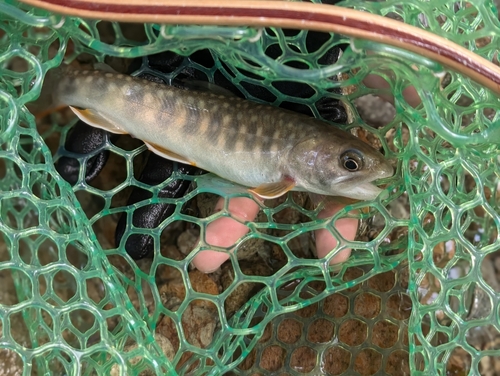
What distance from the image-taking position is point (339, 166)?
1633mm

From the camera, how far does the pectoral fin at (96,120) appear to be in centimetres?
179

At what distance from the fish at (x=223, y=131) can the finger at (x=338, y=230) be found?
13 cm

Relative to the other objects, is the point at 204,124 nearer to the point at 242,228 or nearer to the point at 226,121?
the point at 226,121

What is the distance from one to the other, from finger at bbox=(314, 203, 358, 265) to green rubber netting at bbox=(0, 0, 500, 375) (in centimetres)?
3

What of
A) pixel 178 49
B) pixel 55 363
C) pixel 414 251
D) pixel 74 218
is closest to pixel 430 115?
pixel 414 251

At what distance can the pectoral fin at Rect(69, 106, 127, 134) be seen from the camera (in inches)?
70.6

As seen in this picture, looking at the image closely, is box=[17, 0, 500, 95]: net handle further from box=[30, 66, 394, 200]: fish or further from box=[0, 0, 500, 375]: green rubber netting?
box=[30, 66, 394, 200]: fish

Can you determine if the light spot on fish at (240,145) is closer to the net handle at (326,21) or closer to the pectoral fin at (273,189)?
the pectoral fin at (273,189)

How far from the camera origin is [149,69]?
1.94 metres

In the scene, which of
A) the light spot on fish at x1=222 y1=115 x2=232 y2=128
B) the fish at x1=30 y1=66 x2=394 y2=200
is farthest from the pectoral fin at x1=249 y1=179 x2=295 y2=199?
the light spot on fish at x1=222 y1=115 x2=232 y2=128

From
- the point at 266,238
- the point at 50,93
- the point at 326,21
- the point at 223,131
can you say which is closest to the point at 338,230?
the point at 266,238

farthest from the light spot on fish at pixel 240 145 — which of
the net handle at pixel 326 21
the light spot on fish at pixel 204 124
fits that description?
the net handle at pixel 326 21

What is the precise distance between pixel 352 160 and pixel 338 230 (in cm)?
36

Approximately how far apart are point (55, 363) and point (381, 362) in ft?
4.39
